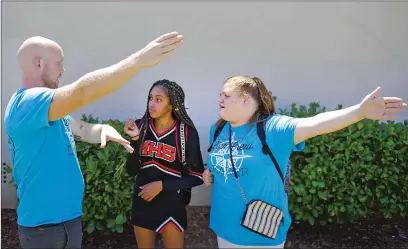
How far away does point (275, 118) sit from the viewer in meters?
2.93

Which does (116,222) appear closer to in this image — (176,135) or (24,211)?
(176,135)

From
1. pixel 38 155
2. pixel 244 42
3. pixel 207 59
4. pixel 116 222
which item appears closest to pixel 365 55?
pixel 244 42

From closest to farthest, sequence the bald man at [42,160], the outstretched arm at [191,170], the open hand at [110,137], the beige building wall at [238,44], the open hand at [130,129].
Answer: the bald man at [42,160] → the open hand at [110,137] → the open hand at [130,129] → the outstretched arm at [191,170] → the beige building wall at [238,44]

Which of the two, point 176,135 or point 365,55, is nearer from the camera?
point 176,135

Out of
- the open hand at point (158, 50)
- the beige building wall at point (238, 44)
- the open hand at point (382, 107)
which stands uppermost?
the beige building wall at point (238, 44)

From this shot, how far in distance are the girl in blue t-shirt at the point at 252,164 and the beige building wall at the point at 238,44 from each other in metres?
2.28

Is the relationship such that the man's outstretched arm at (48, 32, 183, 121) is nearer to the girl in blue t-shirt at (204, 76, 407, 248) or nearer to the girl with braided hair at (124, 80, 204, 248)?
the girl in blue t-shirt at (204, 76, 407, 248)

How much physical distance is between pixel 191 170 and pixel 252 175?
0.76 meters

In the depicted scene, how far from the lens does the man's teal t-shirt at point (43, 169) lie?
2.53 metres

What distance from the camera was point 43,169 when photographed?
262 cm

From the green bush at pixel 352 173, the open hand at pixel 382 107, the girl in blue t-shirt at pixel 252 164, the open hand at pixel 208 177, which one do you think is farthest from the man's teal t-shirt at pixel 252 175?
the green bush at pixel 352 173

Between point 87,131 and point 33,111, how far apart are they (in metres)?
0.84

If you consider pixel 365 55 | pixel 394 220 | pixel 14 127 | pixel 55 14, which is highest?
pixel 55 14

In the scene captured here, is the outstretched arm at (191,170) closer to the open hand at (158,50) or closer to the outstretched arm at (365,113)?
the outstretched arm at (365,113)
